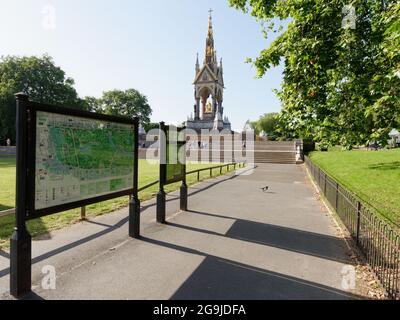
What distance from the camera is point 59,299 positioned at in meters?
3.77

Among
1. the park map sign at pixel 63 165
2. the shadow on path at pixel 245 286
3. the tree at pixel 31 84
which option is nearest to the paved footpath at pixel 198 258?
the shadow on path at pixel 245 286

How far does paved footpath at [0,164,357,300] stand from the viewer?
4074mm

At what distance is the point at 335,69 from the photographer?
23.2ft

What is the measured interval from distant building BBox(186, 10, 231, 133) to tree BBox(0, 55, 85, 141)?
24895mm

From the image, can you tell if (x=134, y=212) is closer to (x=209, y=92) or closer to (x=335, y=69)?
(x=335, y=69)

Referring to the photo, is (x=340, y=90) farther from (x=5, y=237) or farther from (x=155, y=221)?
(x=5, y=237)

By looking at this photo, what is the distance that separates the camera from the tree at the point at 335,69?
6.47 m

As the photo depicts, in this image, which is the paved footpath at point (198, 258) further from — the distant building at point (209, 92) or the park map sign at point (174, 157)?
the distant building at point (209, 92)

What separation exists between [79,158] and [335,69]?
6.06m

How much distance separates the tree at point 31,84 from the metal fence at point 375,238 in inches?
1848

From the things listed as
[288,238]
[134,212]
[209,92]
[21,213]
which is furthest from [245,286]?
[209,92]

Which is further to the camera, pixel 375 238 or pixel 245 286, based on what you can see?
pixel 375 238
